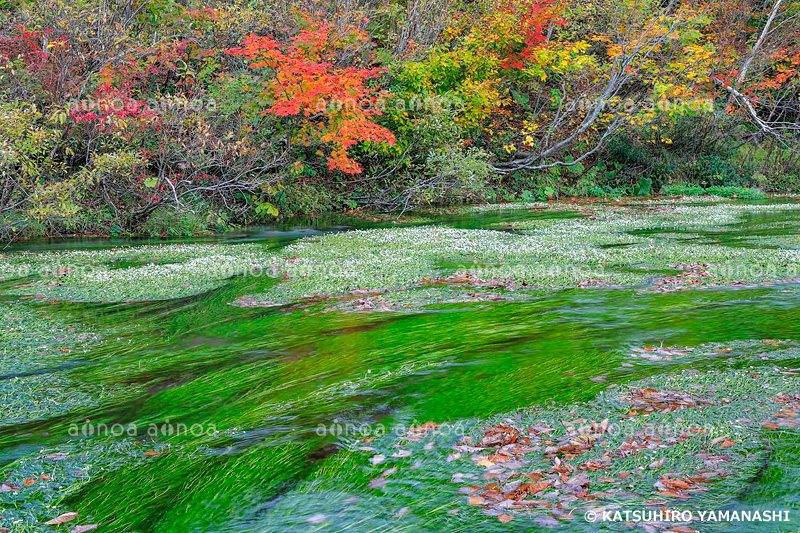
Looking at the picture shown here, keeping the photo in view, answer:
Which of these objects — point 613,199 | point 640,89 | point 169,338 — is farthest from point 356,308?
point 640,89

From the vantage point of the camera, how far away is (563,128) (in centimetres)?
3866

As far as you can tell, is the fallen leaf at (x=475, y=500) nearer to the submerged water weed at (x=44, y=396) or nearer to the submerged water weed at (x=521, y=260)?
the submerged water weed at (x=44, y=396)

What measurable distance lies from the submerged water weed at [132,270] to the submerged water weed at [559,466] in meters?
8.66

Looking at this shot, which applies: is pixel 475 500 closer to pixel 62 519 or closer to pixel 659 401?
pixel 659 401

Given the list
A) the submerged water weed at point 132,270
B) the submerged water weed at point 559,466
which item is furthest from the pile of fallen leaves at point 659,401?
the submerged water weed at point 132,270

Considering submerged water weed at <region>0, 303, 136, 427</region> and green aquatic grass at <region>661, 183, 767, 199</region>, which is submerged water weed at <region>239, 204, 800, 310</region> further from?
green aquatic grass at <region>661, 183, 767, 199</region>

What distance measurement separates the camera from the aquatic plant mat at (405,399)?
17.0 feet

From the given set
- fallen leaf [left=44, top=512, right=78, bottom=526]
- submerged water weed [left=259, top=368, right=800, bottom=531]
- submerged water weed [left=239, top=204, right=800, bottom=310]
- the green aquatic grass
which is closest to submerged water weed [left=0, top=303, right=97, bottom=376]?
submerged water weed [left=239, top=204, right=800, bottom=310]

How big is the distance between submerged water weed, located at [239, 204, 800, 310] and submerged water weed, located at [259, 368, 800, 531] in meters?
5.72

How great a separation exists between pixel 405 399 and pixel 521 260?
9635 mm

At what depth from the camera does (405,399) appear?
7.38 meters

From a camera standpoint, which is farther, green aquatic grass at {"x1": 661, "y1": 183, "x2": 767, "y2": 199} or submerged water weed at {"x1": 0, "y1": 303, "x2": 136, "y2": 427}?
green aquatic grass at {"x1": 661, "y1": 183, "x2": 767, "y2": 199}

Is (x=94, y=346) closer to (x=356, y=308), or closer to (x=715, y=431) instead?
(x=356, y=308)

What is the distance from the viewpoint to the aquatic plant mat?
204 inches
